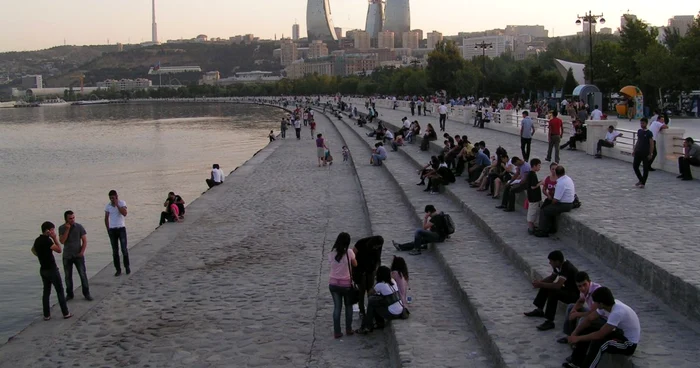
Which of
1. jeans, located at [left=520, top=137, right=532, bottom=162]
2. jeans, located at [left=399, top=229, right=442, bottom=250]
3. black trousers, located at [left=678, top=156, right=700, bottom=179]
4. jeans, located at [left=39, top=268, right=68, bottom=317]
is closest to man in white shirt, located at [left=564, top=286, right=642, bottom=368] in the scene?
jeans, located at [left=399, top=229, right=442, bottom=250]

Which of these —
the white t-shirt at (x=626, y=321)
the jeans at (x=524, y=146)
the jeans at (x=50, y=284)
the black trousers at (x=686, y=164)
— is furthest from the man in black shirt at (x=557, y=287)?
the jeans at (x=524, y=146)

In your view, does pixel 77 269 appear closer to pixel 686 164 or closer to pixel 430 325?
pixel 430 325

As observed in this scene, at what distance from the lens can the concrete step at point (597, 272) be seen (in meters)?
5.59

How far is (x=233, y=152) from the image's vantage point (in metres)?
39.3

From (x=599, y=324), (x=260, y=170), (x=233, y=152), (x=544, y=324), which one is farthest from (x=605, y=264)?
(x=233, y=152)

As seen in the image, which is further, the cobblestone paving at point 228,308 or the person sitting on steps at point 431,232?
the person sitting on steps at point 431,232

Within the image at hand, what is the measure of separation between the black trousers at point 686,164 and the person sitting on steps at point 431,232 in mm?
4776

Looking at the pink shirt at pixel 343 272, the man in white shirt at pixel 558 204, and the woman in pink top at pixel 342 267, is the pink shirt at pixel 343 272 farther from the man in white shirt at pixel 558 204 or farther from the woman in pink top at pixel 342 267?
the man in white shirt at pixel 558 204

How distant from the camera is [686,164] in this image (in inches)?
490

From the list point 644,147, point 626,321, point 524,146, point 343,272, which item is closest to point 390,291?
point 343,272

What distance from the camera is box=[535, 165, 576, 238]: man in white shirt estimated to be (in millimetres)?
9219

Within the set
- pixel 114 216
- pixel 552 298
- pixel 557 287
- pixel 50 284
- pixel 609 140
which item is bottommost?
pixel 50 284

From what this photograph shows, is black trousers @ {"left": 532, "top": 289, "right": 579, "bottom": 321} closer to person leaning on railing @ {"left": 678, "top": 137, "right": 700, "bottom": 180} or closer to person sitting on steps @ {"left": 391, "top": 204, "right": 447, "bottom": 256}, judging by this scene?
person sitting on steps @ {"left": 391, "top": 204, "right": 447, "bottom": 256}

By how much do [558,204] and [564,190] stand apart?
0.19m
